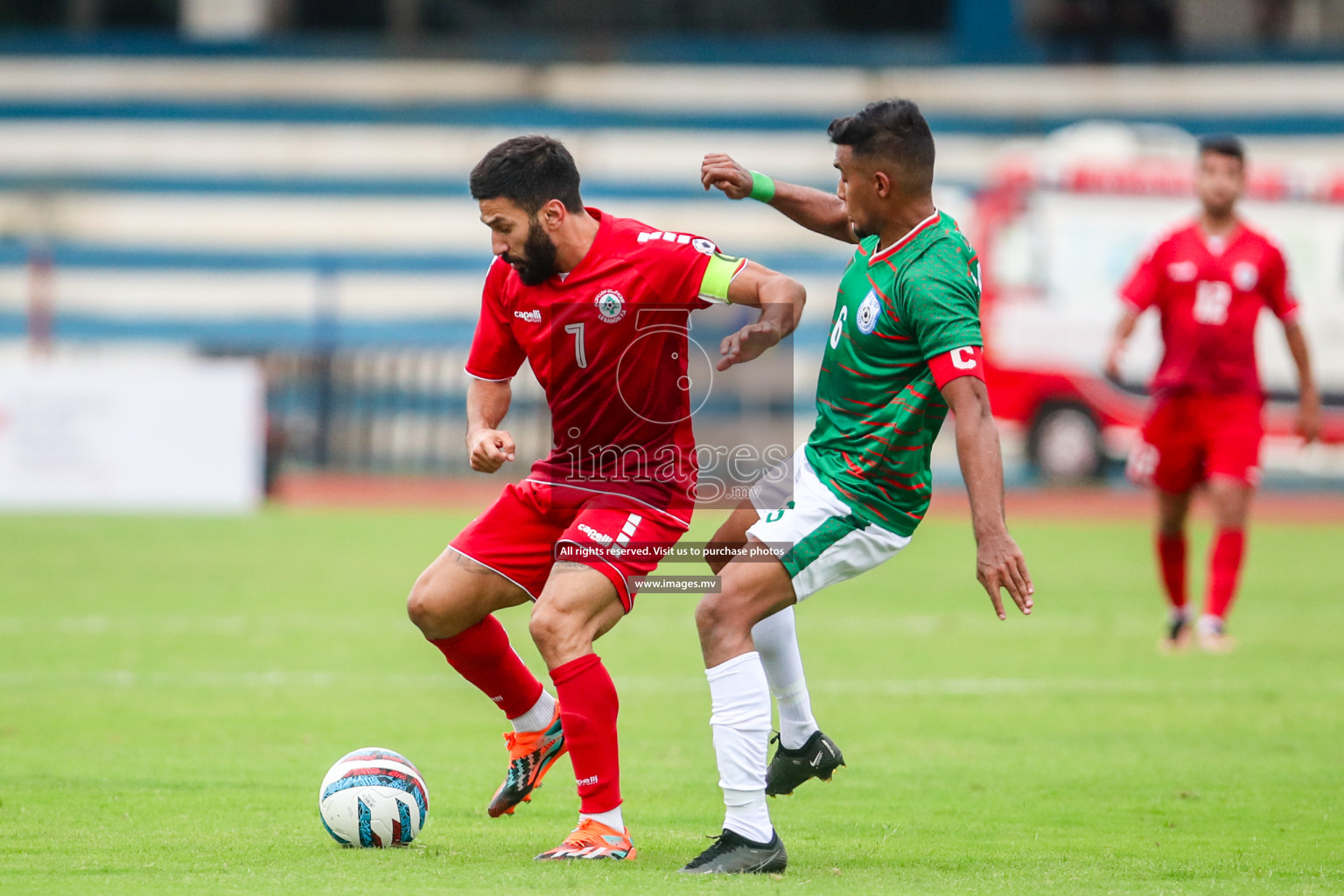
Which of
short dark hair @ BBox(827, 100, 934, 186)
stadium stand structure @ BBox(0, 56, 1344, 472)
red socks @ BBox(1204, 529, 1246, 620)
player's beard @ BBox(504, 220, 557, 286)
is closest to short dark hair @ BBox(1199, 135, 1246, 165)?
red socks @ BBox(1204, 529, 1246, 620)

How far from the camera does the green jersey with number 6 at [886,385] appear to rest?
15.4 feet

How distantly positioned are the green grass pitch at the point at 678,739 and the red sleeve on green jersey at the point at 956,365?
4.44ft

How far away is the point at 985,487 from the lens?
4379 mm

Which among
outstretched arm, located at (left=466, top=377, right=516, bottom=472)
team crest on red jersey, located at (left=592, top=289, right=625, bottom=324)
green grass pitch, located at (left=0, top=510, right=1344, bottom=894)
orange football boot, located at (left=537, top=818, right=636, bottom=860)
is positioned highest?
team crest on red jersey, located at (left=592, top=289, right=625, bottom=324)

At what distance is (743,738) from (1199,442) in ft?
17.4

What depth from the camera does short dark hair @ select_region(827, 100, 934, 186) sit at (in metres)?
4.71

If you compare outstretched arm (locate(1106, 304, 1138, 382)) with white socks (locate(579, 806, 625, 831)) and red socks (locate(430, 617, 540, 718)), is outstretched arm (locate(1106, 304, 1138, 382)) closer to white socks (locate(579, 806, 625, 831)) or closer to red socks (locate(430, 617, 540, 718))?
red socks (locate(430, 617, 540, 718))

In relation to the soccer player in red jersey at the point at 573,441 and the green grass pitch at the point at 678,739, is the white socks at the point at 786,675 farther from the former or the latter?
the soccer player in red jersey at the point at 573,441

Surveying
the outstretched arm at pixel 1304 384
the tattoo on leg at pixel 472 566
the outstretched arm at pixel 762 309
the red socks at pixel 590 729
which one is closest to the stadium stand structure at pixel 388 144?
the outstretched arm at pixel 1304 384

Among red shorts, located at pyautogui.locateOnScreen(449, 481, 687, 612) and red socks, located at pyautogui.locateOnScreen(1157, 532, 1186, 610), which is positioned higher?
red shorts, located at pyautogui.locateOnScreen(449, 481, 687, 612)

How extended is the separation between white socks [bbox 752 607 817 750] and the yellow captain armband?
102cm

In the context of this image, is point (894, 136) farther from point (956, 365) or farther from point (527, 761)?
point (527, 761)

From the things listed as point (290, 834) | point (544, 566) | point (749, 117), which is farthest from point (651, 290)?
point (749, 117)

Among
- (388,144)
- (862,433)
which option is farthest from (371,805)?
(388,144)
